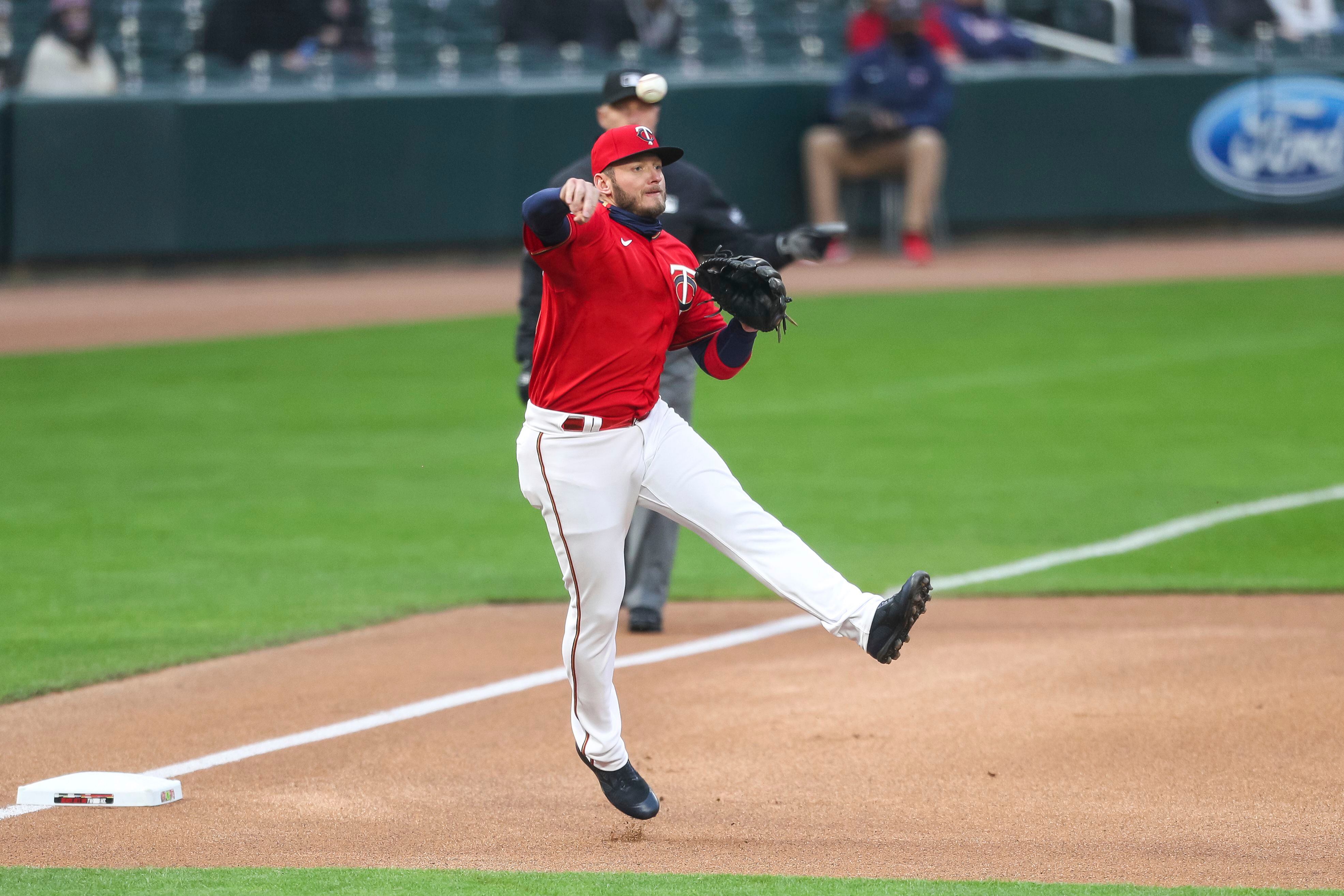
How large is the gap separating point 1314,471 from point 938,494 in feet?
6.88

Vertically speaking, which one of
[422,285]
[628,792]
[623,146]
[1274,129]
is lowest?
[422,285]

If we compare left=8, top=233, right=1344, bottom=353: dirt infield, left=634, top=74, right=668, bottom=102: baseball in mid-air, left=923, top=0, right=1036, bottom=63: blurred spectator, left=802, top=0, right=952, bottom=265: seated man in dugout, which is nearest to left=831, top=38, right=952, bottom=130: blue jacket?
left=802, top=0, right=952, bottom=265: seated man in dugout

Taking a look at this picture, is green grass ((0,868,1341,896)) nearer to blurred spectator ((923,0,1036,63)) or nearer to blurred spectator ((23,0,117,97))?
blurred spectator ((23,0,117,97))

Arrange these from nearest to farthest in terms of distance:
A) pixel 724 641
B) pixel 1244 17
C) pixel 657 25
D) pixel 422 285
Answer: pixel 724 641 < pixel 422 285 < pixel 657 25 < pixel 1244 17

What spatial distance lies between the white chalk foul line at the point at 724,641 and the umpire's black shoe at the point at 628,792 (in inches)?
49.6

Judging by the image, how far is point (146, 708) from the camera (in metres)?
5.80

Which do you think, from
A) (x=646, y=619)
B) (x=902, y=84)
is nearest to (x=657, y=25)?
(x=902, y=84)

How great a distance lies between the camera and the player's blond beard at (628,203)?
4465 millimetres

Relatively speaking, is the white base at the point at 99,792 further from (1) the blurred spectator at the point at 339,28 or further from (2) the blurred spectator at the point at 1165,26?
(2) the blurred spectator at the point at 1165,26

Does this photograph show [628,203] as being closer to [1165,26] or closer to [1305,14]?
[1165,26]

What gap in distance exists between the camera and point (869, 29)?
17453 mm

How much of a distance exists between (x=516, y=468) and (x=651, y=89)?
4.93 metres

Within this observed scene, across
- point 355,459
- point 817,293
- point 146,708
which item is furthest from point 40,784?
point 817,293

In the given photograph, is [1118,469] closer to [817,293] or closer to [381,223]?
[817,293]
